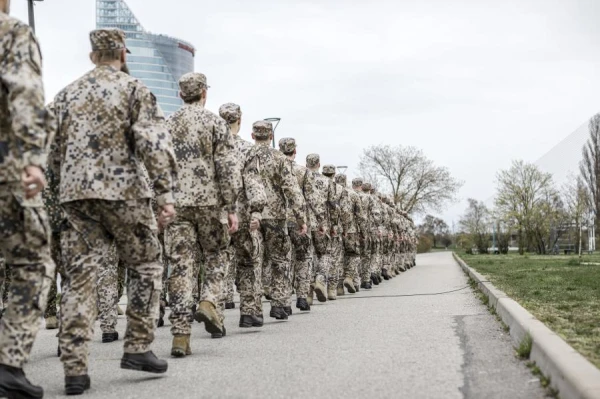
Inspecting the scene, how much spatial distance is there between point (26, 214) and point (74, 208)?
2.92ft

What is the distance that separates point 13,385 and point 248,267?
15.0 ft

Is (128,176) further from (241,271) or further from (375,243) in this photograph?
(375,243)

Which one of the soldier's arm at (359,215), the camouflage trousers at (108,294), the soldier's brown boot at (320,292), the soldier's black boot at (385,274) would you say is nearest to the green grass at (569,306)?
the soldier's brown boot at (320,292)

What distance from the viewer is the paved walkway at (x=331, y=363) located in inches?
196

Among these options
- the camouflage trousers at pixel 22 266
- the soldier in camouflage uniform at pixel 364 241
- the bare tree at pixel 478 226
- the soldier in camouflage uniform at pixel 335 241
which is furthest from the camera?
the bare tree at pixel 478 226

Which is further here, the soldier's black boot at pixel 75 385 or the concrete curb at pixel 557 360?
the soldier's black boot at pixel 75 385

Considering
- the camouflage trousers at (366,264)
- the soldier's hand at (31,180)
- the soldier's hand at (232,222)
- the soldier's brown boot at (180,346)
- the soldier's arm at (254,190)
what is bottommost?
the soldier's brown boot at (180,346)

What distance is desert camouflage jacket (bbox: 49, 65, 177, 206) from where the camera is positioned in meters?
5.23

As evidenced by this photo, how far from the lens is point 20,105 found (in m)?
4.31

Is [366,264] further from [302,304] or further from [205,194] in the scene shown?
[205,194]

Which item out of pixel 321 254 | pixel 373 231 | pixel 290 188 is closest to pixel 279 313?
pixel 290 188

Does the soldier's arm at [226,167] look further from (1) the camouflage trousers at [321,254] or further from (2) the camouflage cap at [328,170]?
(2) the camouflage cap at [328,170]

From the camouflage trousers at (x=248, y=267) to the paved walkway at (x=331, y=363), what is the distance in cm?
32

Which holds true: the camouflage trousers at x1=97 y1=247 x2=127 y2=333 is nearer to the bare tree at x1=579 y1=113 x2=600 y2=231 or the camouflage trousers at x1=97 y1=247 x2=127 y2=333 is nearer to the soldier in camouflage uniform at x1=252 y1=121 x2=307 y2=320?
the soldier in camouflage uniform at x1=252 y1=121 x2=307 y2=320
